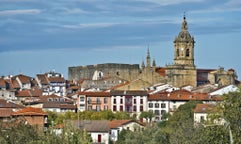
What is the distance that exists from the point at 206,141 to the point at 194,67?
76.7 meters

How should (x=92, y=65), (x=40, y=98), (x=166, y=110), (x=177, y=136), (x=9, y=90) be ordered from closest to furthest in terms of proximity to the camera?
1. (x=177, y=136)
2. (x=166, y=110)
3. (x=40, y=98)
4. (x=9, y=90)
5. (x=92, y=65)

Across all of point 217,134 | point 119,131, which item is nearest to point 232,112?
point 217,134

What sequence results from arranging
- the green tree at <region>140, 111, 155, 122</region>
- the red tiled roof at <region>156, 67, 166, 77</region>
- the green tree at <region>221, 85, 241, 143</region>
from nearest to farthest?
1. the green tree at <region>221, 85, 241, 143</region>
2. the green tree at <region>140, 111, 155, 122</region>
3. the red tiled roof at <region>156, 67, 166, 77</region>

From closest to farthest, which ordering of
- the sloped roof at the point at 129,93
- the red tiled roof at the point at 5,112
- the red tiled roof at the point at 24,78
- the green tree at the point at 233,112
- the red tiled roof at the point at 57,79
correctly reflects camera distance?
the green tree at the point at 233,112, the red tiled roof at the point at 5,112, the sloped roof at the point at 129,93, the red tiled roof at the point at 57,79, the red tiled roof at the point at 24,78

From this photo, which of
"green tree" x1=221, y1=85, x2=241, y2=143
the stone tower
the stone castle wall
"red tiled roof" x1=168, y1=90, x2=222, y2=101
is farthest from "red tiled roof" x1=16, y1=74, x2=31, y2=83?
"green tree" x1=221, y1=85, x2=241, y2=143

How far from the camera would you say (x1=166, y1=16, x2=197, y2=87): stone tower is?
137 metres

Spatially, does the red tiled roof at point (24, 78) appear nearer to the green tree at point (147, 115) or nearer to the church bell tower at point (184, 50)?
the church bell tower at point (184, 50)

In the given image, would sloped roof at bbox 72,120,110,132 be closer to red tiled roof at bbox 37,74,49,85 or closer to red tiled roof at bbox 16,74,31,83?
red tiled roof at bbox 16,74,31,83

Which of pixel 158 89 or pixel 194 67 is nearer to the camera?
pixel 158 89

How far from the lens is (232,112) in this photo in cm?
6297

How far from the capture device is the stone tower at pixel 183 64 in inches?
5379

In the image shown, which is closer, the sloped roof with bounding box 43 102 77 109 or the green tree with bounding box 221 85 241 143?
the green tree with bounding box 221 85 241 143

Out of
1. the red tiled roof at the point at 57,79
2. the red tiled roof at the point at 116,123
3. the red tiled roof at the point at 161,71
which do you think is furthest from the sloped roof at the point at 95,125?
the red tiled roof at the point at 57,79

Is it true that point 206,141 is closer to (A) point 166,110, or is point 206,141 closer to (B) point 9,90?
(A) point 166,110
